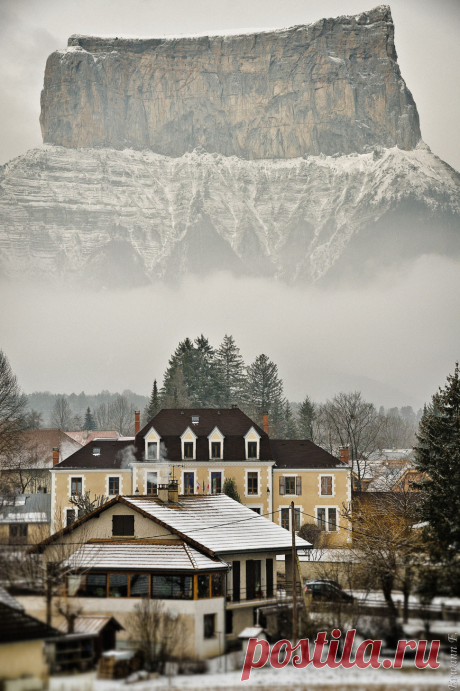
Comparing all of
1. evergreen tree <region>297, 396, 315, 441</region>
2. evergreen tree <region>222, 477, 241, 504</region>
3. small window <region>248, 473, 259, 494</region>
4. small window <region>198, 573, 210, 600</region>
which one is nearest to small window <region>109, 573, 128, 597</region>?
small window <region>198, 573, 210, 600</region>

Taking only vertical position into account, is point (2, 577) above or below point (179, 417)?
below

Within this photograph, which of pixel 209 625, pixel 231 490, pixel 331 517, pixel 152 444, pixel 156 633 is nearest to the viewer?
pixel 156 633

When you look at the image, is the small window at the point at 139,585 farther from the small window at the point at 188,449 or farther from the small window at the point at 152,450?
the small window at the point at 152,450

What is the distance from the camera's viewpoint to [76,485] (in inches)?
2633

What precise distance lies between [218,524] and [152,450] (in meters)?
28.6

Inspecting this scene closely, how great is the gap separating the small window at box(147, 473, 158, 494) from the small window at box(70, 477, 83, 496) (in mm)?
5287

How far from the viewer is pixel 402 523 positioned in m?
47.5

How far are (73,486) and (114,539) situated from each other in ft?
99.7

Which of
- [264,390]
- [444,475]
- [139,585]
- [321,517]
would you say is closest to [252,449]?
[321,517]

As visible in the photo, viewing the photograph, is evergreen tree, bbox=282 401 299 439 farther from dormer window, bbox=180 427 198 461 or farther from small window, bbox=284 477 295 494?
dormer window, bbox=180 427 198 461

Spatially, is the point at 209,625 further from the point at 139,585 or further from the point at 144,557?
the point at 144,557

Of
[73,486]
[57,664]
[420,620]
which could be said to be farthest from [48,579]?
[73,486]

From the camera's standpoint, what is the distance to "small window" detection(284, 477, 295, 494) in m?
66.9

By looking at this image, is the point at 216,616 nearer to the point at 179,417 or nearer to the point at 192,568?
the point at 192,568
